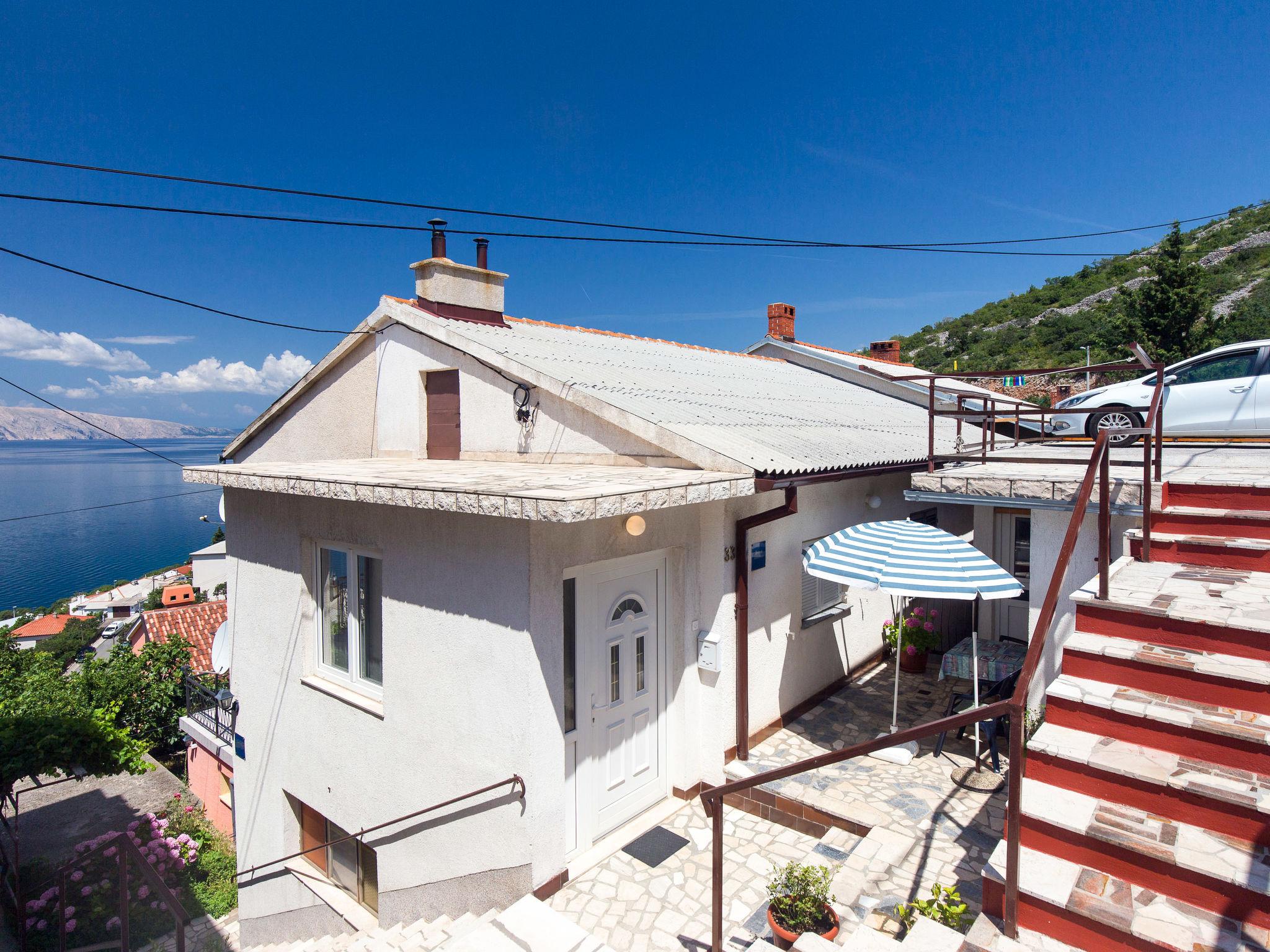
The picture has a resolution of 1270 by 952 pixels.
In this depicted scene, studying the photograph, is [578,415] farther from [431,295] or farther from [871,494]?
[871,494]

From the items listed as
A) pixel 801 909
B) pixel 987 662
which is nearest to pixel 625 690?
pixel 801 909

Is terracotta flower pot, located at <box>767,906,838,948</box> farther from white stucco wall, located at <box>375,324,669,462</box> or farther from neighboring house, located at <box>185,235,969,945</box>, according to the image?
white stucco wall, located at <box>375,324,669,462</box>

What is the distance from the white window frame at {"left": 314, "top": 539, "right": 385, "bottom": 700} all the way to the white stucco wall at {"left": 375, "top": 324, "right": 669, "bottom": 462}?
1922mm

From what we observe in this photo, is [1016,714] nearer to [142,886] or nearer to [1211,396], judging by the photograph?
[1211,396]

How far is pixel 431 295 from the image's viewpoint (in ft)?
28.4

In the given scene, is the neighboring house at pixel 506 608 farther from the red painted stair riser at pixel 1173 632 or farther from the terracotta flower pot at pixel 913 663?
the red painted stair riser at pixel 1173 632

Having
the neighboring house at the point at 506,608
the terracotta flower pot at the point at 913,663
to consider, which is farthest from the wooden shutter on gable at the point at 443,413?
the terracotta flower pot at the point at 913,663

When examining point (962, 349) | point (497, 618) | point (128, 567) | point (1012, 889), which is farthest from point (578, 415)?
point (128, 567)

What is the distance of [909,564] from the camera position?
597cm

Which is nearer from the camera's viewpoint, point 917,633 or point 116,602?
point 917,633

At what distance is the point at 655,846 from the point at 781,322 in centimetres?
1523

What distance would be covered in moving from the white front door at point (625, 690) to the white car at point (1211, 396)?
21.2ft

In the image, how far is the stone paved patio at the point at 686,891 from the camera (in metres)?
4.53

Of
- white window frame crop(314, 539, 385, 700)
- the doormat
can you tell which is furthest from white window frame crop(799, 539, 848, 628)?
white window frame crop(314, 539, 385, 700)
